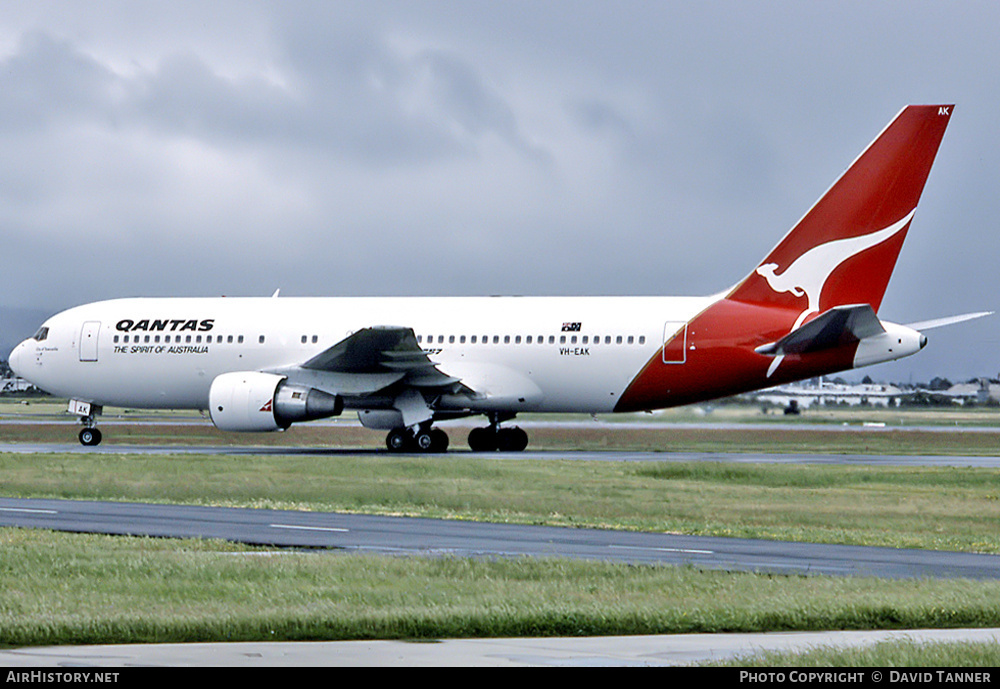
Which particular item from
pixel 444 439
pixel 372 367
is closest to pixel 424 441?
pixel 444 439

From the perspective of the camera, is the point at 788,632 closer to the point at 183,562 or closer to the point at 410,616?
the point at 410,616

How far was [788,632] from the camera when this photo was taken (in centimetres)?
1060

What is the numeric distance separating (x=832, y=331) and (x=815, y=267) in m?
2.56

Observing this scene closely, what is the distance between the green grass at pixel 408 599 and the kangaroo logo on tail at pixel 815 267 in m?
22.9

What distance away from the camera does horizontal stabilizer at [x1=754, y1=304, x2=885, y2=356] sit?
3362 cm

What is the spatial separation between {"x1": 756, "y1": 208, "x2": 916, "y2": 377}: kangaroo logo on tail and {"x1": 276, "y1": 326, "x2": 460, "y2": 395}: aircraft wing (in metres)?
8.84

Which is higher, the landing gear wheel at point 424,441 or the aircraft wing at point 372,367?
the aircraft wing at point 372,367

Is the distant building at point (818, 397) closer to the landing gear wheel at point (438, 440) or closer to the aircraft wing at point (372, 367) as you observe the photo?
the landing gear wheel at point (438, 440)

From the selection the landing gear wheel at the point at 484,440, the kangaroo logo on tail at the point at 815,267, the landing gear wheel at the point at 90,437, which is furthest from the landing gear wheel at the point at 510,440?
the landing gear wheel at the point at 90,437

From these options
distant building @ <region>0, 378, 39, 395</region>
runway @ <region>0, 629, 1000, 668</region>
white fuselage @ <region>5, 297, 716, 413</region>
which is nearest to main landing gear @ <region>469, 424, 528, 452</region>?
white fuselage @ <region>5, 297, 716, 413</region>

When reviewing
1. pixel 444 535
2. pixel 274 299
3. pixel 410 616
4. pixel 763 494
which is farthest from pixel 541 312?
pixel 410 616

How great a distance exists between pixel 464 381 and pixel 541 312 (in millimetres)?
2820

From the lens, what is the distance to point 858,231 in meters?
35.8

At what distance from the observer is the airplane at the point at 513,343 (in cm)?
3544
